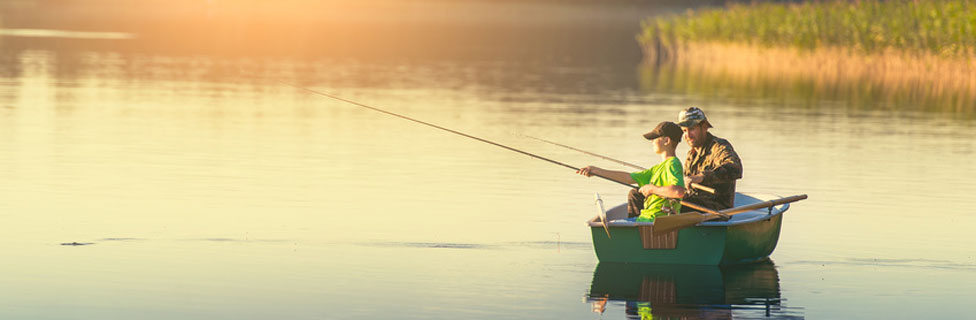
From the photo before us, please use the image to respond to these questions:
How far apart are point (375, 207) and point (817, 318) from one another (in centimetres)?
594

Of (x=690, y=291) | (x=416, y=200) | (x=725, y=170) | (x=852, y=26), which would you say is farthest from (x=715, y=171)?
(x=852, y=26)

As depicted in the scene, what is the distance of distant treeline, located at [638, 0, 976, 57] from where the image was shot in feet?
137

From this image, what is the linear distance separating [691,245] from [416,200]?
4.60m

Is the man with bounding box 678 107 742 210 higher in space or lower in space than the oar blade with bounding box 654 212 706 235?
higher

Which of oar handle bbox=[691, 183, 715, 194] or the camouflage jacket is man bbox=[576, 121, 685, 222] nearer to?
oar handle bbox=[691, 183, 715, 194]

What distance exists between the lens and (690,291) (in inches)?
465

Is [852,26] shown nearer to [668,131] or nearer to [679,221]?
[668,131]

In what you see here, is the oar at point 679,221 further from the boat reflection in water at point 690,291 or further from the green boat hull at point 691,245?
the boat reflection in water at point 690,291

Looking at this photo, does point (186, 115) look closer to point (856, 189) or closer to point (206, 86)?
point (206, 86)

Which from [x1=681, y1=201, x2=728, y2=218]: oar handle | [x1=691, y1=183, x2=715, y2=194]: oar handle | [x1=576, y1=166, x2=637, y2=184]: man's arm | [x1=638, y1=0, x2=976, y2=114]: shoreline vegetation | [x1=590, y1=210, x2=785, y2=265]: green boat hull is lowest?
[x1=590, y1=210, x2=785, y2=265]: green boat hull

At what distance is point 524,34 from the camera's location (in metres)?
85.1

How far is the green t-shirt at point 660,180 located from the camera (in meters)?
12.5

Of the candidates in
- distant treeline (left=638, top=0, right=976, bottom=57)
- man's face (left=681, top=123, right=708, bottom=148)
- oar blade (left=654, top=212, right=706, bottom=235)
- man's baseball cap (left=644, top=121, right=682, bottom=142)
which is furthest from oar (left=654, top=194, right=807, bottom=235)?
distant treeline (left=638, top=0, right=976, bottom=57)

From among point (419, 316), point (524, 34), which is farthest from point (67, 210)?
point (524, 34)
